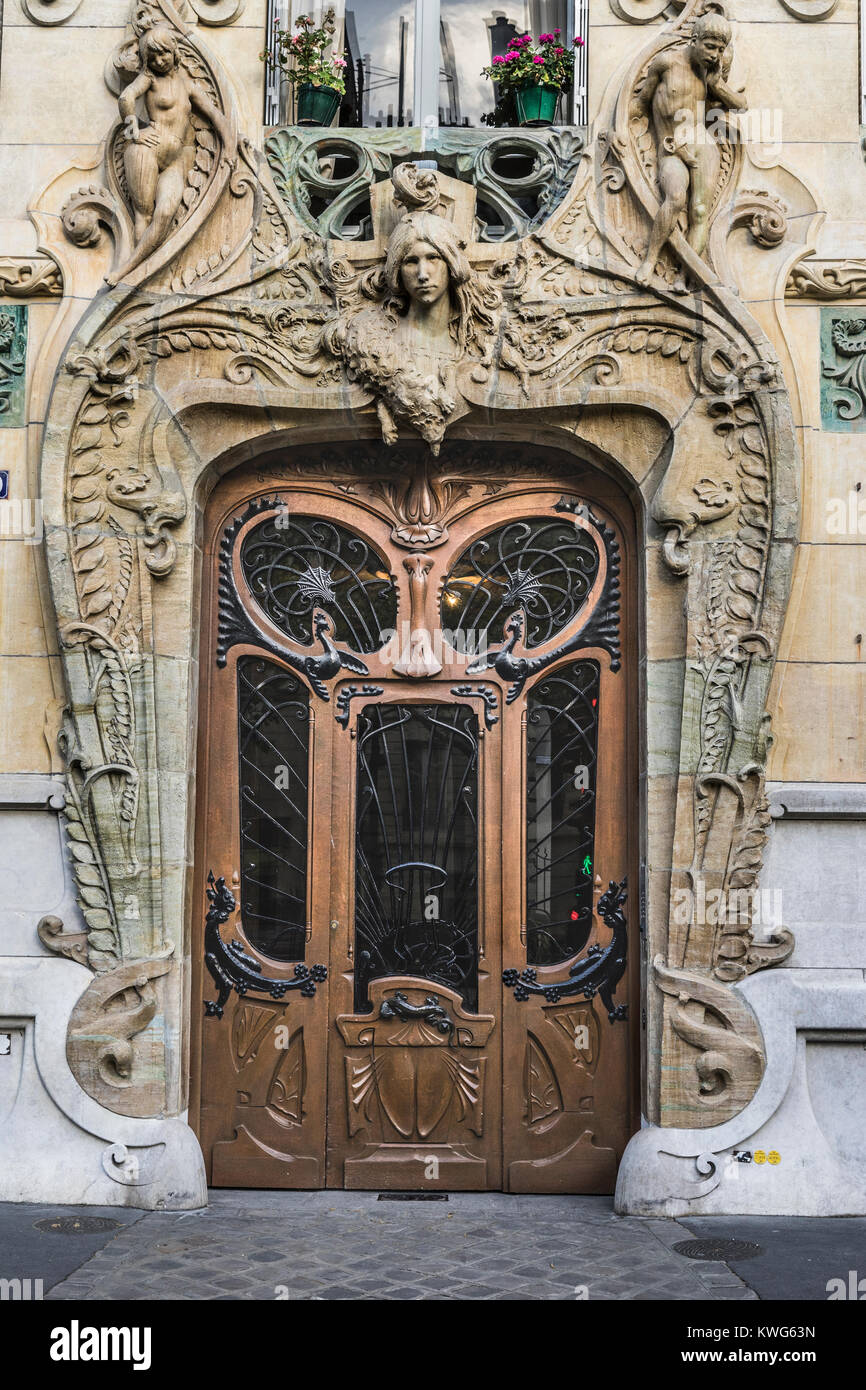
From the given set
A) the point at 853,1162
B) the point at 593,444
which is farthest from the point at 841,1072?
the point at 593,444

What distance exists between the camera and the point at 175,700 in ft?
22.2

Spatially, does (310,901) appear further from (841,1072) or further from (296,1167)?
(841,1072)

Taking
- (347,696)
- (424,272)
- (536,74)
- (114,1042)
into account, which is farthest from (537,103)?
(114,1042)

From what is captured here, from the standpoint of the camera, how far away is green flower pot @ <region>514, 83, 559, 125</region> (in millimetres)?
7023

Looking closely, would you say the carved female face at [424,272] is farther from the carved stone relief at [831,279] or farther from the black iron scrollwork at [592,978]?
the black iron scrollwork at [592,978]

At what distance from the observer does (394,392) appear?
6.72 m

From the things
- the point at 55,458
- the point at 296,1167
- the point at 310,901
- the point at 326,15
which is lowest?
the point at 296,1167

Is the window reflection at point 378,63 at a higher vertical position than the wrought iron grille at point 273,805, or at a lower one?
higher

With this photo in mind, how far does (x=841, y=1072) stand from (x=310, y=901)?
2.70m

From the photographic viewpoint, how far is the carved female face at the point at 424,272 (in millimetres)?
6562

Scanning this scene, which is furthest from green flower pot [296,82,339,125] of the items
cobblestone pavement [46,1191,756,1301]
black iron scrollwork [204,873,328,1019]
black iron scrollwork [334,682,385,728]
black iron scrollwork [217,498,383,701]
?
cobblestone pavement [46,1191,756,1301]

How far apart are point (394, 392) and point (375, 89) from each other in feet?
6.10

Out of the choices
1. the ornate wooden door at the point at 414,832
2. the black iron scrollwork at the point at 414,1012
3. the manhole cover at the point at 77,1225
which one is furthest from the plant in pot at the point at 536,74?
the manhole cover at the point at 77,1225

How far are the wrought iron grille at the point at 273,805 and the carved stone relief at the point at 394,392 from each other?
389mm
